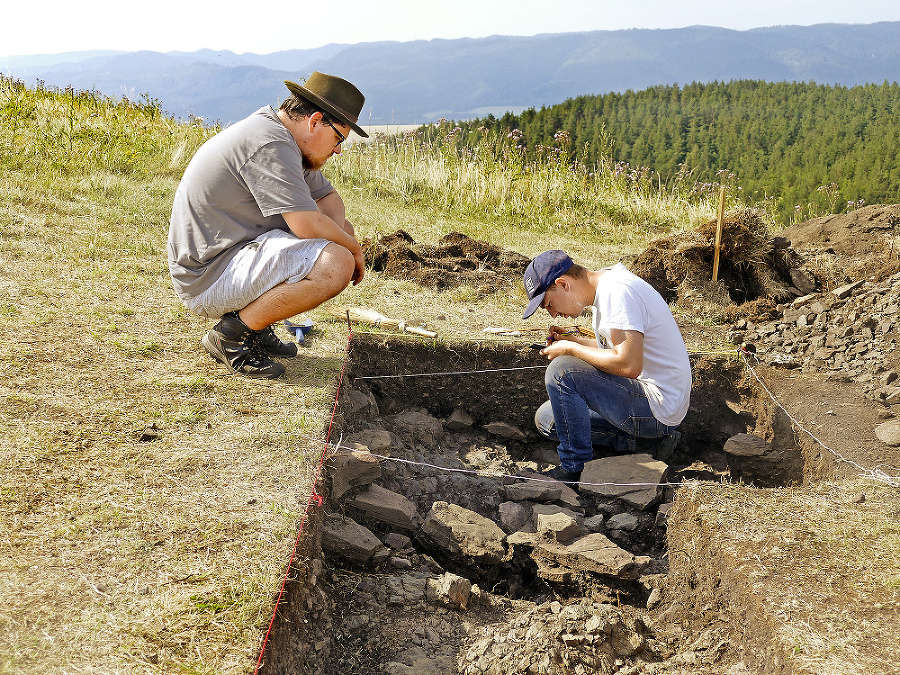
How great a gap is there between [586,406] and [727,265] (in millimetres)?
3045

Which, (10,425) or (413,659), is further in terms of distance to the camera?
(10,425)

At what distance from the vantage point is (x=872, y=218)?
6.85 m

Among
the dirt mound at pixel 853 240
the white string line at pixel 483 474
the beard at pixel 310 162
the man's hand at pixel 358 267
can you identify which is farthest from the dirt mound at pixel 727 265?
the beard at pixel 310 162

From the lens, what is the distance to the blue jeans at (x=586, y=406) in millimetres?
3590

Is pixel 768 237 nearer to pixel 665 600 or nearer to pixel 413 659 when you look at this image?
pixel 665 600

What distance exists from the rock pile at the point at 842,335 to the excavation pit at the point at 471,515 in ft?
1.65

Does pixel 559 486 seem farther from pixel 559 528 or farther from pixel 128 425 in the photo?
pixel 128 425

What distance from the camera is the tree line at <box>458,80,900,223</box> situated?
20.1 metres

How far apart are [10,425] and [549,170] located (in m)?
8.25

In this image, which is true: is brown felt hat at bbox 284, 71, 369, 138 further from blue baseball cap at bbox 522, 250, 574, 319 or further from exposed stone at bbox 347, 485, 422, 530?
exposed stone at bbox 347, 485, 422, 530

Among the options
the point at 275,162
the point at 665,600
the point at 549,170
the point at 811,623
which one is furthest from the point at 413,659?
the point at 549,170

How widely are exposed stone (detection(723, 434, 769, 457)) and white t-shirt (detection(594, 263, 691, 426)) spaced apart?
2.05ft

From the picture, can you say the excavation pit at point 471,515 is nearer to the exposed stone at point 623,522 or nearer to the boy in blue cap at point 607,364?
the exposed stone at point 623,522

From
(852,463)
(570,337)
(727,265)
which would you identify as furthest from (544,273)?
(727,265)
